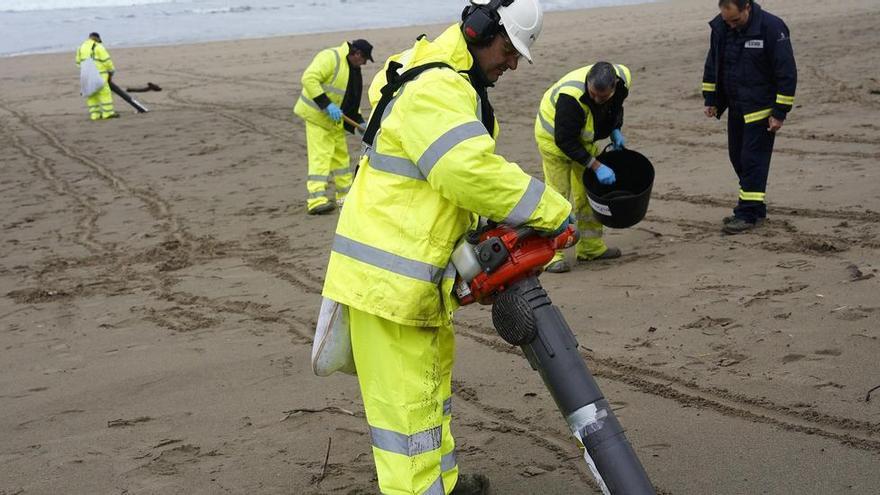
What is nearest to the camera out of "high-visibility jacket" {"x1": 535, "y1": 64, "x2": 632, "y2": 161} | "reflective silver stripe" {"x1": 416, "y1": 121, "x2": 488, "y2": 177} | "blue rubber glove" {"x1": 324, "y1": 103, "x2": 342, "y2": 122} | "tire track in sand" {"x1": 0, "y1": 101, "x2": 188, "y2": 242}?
"reflective silver stripe" {"x1": 416, "y1": 121, "x2": 488, "y2": 177}

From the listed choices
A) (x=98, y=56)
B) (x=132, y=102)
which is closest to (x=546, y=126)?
(x=132, y=102)

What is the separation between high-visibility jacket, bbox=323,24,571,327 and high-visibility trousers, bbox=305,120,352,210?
6.17 m

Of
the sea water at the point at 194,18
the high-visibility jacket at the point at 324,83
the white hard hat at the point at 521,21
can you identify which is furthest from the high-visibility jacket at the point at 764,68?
the sea water at the point at 194,18

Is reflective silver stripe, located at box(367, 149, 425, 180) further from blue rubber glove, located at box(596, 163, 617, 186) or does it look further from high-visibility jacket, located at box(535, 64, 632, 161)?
high-visibility jacket, located at box(535, 64, 632, 161)

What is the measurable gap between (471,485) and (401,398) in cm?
76

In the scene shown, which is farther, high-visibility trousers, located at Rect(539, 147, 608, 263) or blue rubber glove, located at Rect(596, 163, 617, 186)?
high-visibility trousers, located at Rect(539, 147, 608, 263)

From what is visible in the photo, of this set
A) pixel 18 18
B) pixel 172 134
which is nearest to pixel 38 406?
pixel 172 134

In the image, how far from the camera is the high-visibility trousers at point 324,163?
980 cm

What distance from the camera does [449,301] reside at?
3543mm

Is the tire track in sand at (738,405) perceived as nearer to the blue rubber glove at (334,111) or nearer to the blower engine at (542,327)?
the blower engine at (542,327)

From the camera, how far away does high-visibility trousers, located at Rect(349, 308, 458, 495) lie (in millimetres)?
→ 3564

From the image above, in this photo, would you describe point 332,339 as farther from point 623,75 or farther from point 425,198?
point 623,75

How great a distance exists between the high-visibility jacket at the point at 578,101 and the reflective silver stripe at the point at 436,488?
4.03m

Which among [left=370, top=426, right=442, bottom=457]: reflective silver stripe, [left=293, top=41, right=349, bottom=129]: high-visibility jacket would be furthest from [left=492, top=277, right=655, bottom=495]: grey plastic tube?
[left=293, top=41, right=349, bottom=129]: high-visibility jacket
